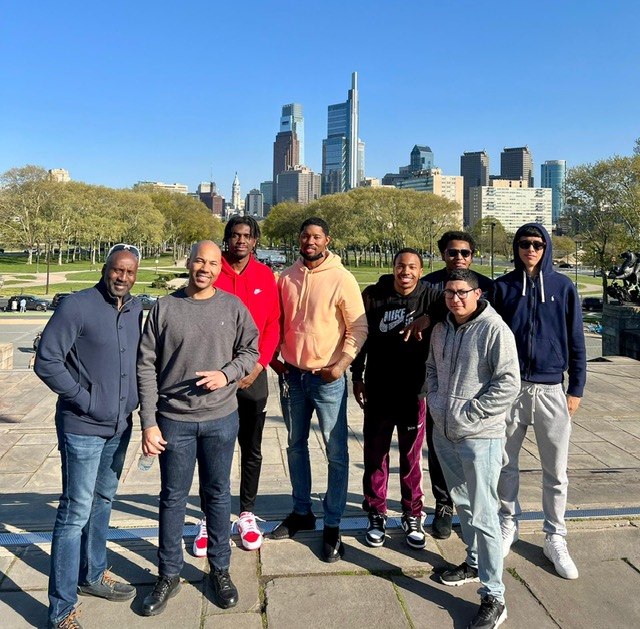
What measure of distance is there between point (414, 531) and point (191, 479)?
4.64 ft

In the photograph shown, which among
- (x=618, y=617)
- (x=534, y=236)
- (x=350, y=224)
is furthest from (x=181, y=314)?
(x=350, y=224)

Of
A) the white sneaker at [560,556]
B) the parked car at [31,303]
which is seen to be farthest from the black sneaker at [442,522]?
the parked car at [31,303]

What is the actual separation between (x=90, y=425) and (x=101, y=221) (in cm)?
6348

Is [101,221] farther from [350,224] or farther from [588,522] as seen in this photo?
[588,522]

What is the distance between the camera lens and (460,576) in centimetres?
295

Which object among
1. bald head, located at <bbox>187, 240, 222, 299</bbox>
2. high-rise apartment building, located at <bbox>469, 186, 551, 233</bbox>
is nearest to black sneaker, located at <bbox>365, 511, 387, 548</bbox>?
bald head, located at <bbox>187, 240, 222, 299</bbox>

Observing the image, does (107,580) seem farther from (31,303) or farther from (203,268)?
(31,303)

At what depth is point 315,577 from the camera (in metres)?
3.02

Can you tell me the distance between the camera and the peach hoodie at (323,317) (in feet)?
10.8

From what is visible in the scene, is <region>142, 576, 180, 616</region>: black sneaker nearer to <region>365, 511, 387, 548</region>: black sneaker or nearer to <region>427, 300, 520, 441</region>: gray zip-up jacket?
<region>365, 511, 387, 548</region>: black sneaker

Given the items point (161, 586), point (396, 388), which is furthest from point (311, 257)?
point (161, 586)

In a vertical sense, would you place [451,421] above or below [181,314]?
below

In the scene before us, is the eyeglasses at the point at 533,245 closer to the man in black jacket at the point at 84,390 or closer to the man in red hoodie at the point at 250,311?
the man in red hoodie at the point at 250,311

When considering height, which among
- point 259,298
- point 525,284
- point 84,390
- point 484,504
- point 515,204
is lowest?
point 484,504
